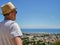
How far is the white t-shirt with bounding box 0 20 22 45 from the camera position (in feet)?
9.49

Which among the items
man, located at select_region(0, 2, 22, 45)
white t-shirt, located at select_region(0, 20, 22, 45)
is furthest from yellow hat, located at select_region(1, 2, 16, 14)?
white t-shirt, located at select_region(0, 20, 22, 45)

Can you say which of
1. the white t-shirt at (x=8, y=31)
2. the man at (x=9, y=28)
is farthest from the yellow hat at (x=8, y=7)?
the white t-shirt at (x=8, y=31)

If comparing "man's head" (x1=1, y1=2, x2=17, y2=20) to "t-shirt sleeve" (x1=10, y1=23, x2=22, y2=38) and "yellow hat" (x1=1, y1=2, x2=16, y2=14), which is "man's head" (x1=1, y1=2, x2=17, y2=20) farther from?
"t-shirt sleeve" (x1=10, y1=23, x2=22, y2=38)

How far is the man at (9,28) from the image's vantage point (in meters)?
2.88

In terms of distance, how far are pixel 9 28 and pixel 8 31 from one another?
4 centimetres

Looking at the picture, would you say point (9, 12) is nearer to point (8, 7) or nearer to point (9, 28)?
point (8, 7)

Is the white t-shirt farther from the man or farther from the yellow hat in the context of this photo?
the yellow hat

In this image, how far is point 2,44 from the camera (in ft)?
9.75

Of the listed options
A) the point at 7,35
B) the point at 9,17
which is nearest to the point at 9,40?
the point at 7,35

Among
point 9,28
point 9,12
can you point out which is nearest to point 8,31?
point 9,28

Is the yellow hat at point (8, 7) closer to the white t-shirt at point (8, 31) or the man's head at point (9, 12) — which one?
the man's head at point (9, 12)

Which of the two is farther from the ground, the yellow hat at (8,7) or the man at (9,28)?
the yellow hat at (8,7)

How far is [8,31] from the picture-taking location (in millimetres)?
2930

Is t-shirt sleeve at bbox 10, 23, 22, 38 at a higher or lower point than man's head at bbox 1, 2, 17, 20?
lower
